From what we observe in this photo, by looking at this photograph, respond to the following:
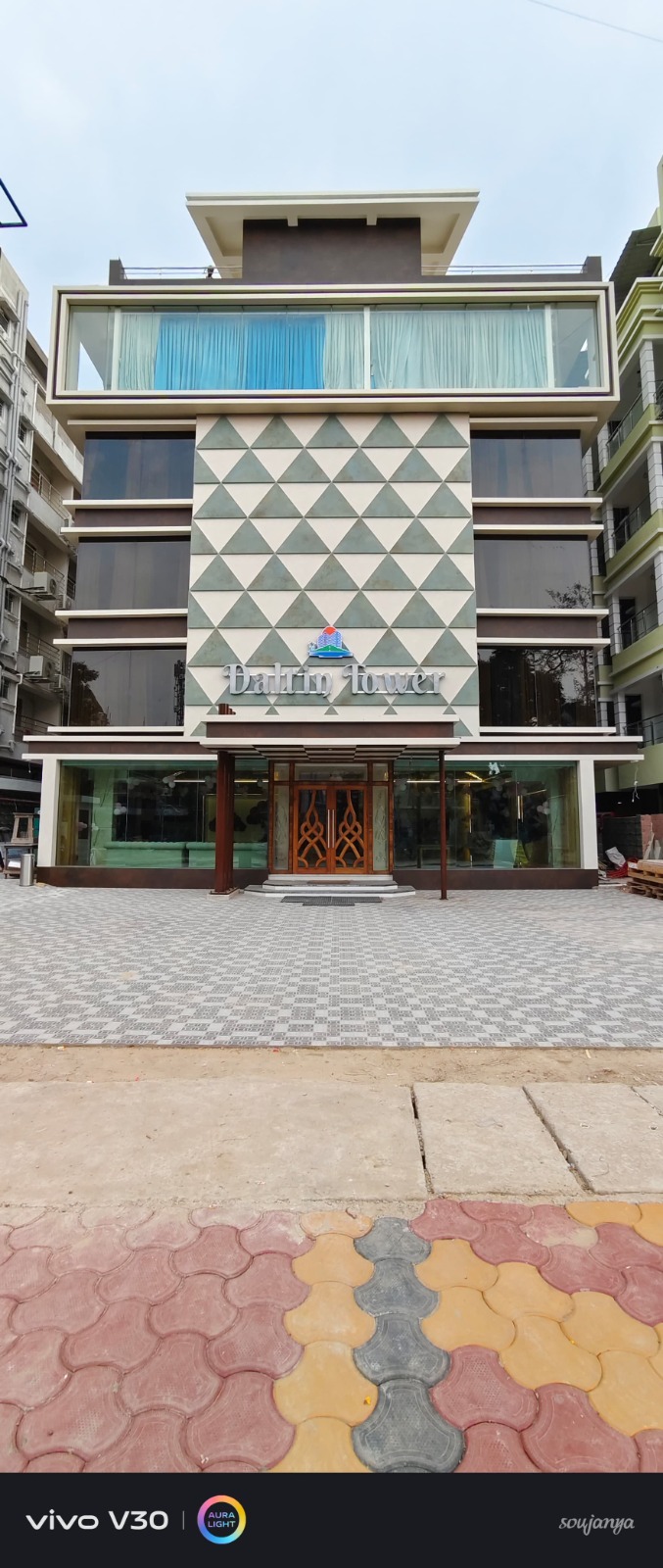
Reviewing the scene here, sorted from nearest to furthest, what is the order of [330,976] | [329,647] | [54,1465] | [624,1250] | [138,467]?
[54,1465] → [624,1250] → [330,976] → [329,647] → [138,467]

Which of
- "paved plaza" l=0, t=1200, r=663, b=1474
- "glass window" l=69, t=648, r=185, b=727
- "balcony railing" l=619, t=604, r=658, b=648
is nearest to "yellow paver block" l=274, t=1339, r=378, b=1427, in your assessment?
"paved plaza" l=0, t=1200, r=663, b=1474

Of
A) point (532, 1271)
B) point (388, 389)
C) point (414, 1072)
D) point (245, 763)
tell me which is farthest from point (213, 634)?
point (532, 1271)

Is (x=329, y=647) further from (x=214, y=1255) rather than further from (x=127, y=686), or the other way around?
(x=214, y=1255)

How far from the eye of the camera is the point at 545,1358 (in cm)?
227

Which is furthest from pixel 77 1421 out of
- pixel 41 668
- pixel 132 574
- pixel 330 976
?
pixel 41 668

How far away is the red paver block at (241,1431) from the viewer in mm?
1873

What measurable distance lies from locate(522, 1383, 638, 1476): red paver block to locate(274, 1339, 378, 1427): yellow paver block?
49cm

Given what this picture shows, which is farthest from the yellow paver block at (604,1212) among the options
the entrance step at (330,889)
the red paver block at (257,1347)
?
the entrance step at (330,889)

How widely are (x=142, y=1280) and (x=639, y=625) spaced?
28802 mm

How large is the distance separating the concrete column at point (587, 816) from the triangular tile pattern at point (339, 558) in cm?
368

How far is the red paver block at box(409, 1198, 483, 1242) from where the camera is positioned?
292 cm

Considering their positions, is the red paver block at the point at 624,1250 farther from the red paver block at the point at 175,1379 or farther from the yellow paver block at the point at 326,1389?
the red paver block at the point at 175,1379
